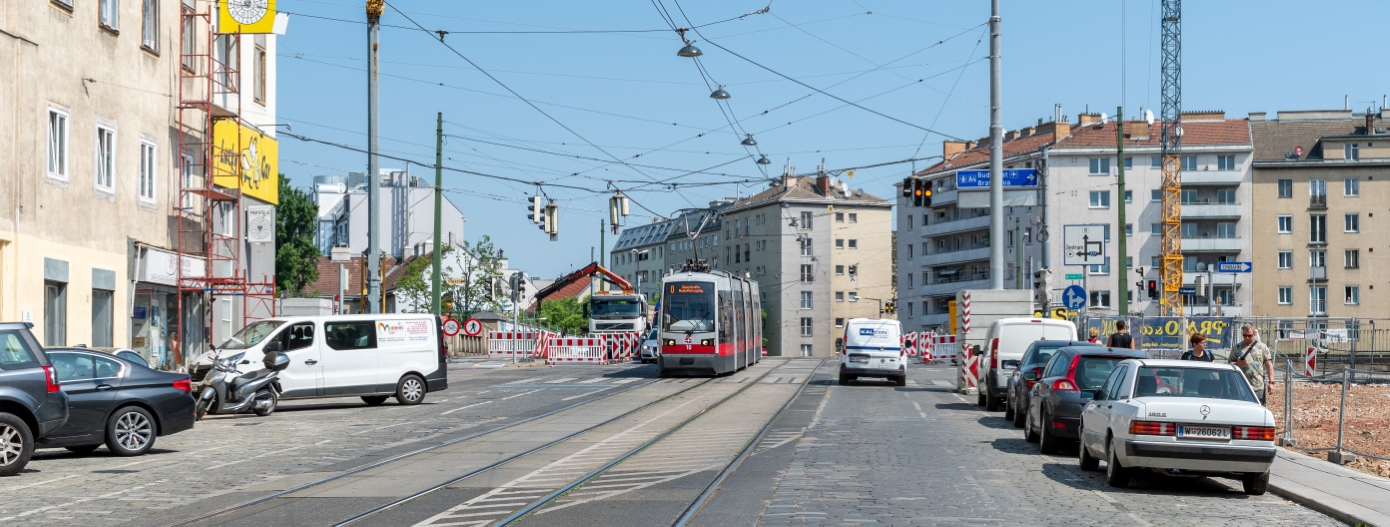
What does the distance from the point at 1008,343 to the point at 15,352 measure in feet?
55.8

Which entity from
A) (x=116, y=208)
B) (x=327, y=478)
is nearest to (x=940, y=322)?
(x=116, y=208)

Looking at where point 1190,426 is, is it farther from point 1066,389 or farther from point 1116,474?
point 1066,389

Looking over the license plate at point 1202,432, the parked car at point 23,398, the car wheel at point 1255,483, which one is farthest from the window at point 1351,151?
the parked car at point 23,398

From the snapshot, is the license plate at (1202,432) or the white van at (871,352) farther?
the white van at (871,352)

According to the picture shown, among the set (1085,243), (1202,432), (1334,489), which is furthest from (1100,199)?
(1202,432)

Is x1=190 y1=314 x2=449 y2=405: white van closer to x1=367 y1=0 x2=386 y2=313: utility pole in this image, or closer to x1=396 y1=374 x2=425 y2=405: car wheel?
x1=396 y1=374 x2=425 y2=405: car wheel

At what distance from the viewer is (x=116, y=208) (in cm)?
2738

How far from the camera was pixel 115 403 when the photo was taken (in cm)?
1627

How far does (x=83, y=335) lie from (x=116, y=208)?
109 inches

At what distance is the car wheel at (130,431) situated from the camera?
16219mm

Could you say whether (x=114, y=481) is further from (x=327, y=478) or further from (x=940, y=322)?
(x=940, y=322)

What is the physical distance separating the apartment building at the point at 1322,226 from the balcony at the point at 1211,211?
1.74 m

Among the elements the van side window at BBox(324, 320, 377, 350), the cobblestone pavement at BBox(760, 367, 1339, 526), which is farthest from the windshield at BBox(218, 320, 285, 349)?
the cobblestone pavement at BBox(760, 367, 1339, 526)

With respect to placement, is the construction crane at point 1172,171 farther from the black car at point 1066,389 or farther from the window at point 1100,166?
the black car at point 1066,389
